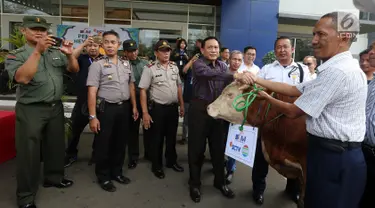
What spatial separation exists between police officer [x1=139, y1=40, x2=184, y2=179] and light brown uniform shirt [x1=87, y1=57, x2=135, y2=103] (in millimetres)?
355

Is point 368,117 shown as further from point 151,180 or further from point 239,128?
point 151,180

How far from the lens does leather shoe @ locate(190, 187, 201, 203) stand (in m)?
3.37

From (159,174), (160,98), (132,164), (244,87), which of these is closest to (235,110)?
(244,87)

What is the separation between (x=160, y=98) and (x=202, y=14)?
24.1ft

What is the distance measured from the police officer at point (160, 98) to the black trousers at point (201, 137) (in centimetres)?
61

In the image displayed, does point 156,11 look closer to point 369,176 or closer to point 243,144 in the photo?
point 243,144

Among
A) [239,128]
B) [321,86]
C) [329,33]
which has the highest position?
[329,33]

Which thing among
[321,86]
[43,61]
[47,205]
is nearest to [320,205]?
[321,86]

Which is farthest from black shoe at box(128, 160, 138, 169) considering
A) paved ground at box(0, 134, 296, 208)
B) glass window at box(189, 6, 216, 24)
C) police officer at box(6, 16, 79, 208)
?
glass window at box(189, 6, 216, 24)

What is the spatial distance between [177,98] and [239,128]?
182 centimetres

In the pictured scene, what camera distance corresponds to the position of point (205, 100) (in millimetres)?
3316

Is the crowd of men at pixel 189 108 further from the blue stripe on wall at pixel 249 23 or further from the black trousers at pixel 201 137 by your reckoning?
the blue stripe on wall at pixel 249 23

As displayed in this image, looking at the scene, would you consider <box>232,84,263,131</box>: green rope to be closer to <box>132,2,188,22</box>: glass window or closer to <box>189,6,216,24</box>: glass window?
<box>132,2,188,22</box>: glass window

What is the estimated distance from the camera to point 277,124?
257 centimetres
